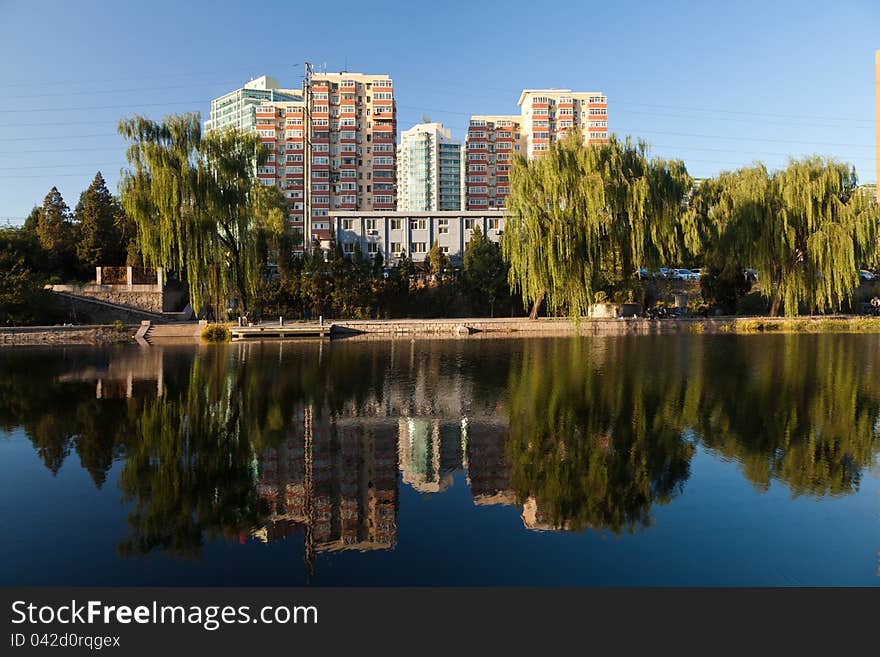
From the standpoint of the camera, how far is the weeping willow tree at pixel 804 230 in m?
31.1

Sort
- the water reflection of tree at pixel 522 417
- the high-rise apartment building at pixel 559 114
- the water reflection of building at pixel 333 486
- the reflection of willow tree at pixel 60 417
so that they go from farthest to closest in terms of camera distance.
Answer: the high-rise apartment building at pixel 559 114 → the reflection of willow tree at pixel 60 417 → the water reflection of tree at pixel 522 417 → the water reflection of building at pixel 333 486

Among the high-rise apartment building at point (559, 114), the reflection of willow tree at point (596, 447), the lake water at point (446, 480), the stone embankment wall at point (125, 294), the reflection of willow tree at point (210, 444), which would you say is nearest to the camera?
the lake water at point (446, 480)

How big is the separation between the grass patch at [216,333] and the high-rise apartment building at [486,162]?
222 feet

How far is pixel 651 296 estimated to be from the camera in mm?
42844

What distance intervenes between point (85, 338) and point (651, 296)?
33600 millimetres

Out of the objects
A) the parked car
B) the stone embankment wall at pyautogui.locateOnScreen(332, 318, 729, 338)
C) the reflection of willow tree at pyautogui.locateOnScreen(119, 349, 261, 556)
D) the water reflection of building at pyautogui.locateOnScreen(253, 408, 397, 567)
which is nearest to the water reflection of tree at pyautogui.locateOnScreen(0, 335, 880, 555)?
the reflection of willow tree at pyautogui.locateOnScreen(119, 349, 261, 556)

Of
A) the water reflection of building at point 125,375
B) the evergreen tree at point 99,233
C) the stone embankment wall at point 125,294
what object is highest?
the evergreen tree at point 99,233

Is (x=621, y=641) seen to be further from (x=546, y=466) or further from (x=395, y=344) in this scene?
(x=395, y=344)

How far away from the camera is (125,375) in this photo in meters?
18.6

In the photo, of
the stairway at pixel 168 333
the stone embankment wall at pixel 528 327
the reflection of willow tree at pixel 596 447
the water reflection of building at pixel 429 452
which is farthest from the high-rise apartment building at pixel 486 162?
the water reflection of building at pixel 429 452

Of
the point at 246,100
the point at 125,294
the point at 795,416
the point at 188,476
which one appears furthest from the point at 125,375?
the point at 246,100

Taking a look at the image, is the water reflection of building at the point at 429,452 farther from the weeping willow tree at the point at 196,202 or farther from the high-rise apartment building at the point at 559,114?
the high-rise apartment building at the point at 559,114

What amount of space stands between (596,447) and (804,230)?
1128 inches

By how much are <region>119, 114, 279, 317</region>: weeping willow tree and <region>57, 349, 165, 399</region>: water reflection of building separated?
6.04 metres
